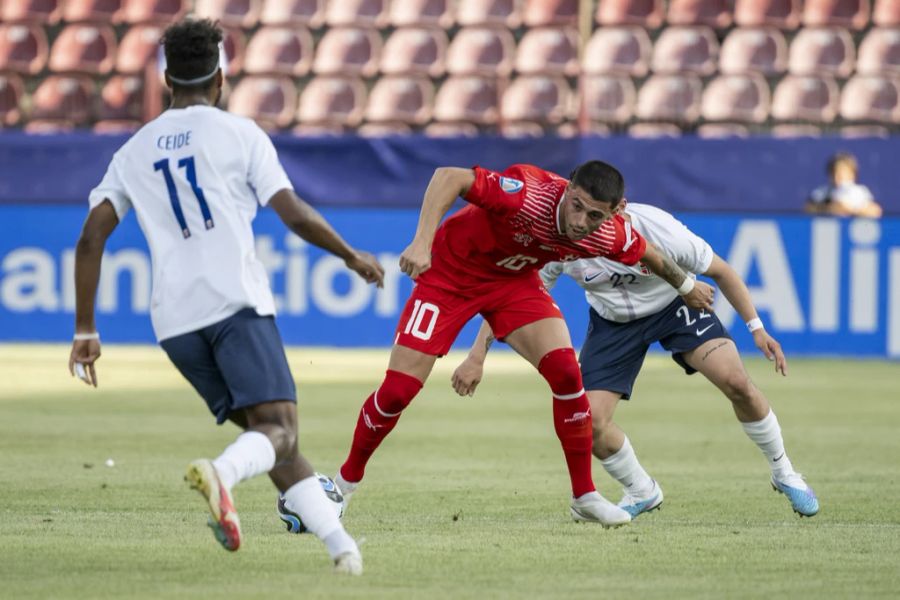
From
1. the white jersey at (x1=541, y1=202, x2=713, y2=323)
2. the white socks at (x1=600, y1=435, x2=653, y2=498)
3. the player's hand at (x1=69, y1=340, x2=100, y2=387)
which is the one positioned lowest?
the white socks at (x1=600, y1=435, x2=653, y2=498)

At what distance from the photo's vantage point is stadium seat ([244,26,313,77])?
21750 mm

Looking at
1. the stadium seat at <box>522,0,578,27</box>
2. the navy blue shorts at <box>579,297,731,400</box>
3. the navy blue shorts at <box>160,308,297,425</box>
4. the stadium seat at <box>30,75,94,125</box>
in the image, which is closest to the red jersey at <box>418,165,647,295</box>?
the navy blue shorts at <box>579,297,731,400</box>

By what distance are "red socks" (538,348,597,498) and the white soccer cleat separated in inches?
1.6

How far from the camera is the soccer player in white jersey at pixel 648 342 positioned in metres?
7.85

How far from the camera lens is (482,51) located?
21469 mm

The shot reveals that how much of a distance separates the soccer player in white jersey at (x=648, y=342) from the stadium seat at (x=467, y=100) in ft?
40.4

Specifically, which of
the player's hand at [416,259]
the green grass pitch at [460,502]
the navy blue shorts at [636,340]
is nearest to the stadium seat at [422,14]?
the green grass pitch at [460,502]

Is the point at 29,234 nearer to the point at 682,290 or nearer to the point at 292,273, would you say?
the point at 292,273

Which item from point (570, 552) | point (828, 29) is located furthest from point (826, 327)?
point (570, 552)

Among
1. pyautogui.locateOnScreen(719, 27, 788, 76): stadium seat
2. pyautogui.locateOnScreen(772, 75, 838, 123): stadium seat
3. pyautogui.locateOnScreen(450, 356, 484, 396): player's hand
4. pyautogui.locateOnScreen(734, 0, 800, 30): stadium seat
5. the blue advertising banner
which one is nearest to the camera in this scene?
pyautogui.locateOnScreen(450, 356, 484, 396): player's hand

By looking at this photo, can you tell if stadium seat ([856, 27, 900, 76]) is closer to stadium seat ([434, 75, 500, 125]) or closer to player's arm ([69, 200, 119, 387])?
stadium seat ([434, 75, 500, 125])

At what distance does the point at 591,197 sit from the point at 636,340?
1.58 meters

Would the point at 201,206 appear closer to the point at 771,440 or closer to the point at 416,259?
the point at 416,259

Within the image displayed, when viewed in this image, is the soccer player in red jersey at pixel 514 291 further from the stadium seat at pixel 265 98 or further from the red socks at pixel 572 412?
the stadium seat at pixel 265 98
